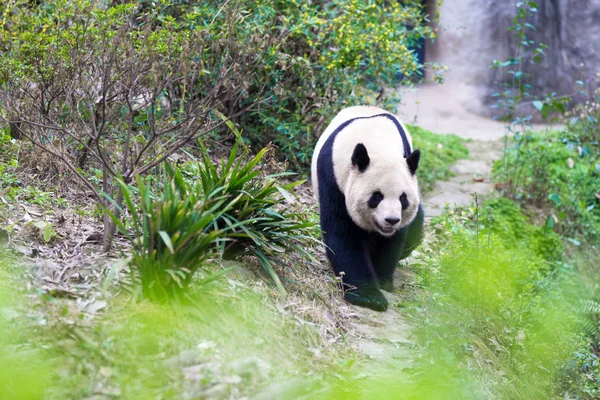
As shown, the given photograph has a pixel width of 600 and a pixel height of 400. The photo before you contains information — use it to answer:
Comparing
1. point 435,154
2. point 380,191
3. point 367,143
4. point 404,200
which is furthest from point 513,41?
point 380,191

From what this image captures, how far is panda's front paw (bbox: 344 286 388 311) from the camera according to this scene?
5273 mm

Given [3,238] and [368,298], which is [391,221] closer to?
[368,298]

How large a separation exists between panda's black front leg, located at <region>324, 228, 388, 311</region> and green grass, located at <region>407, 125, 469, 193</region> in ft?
13.8

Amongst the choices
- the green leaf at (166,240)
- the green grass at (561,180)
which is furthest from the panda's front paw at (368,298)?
the green grass at (561,180)

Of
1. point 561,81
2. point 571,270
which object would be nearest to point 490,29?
point 561,81

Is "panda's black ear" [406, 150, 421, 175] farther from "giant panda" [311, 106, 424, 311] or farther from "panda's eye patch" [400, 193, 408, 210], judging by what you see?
"panda's eye patch" [400, 193, 408, 210]

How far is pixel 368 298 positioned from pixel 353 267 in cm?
27

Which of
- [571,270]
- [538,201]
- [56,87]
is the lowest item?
[571,270]

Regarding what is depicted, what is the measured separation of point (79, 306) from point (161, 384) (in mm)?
747

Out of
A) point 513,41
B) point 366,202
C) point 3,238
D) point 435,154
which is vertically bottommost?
point 3,238

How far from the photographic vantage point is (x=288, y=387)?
3.63m

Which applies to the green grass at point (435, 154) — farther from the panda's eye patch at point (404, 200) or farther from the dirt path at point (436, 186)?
the panda's eye patch at point (404, 200)

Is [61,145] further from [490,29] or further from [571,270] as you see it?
[490,29]

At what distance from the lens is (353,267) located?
17.7 ft
